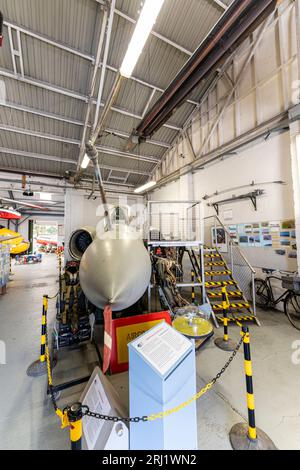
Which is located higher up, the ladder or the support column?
the support column

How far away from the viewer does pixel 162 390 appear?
1.27m

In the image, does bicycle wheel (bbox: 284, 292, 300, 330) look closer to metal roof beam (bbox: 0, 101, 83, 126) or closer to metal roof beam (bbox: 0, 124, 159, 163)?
metal roof beam (bbox: 0, 124, 159, 163)

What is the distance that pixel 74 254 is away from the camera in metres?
5.21

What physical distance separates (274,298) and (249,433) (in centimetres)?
428

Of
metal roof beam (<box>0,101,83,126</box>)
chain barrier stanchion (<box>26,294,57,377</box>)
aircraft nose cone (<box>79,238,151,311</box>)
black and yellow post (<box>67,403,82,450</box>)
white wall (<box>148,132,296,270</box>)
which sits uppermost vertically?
metal roof beam (<box>0,101,83,126</box>)

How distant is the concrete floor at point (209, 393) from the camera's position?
179cm

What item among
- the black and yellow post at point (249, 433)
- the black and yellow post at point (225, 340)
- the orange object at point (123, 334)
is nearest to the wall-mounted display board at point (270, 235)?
the black and yellow post at point (225, 340)

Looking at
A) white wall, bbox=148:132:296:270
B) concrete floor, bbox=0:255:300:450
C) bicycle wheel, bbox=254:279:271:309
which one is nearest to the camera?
concrete floor, bbox=0:255:300:450

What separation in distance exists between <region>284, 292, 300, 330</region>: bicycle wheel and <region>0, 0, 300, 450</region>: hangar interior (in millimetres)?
35

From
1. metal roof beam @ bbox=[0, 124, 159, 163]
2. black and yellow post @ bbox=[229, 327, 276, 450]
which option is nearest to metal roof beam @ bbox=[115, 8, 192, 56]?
metal roof beam @ bbox=[0, 124, 159, 163]

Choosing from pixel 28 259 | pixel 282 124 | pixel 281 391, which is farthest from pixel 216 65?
pixel 28 259

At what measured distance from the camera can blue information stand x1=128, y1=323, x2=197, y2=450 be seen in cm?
130

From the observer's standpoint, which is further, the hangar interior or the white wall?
the white wall
